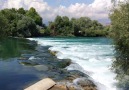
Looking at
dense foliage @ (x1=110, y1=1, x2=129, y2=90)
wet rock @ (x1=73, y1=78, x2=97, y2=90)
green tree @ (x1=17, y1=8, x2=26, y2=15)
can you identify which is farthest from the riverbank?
green tree @ (x1=17, y1=8, x2=26, y2=15)

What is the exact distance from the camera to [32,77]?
74.6 ft

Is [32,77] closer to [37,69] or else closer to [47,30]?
[37,69]

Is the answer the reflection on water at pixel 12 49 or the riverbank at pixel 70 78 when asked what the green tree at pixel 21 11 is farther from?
the riverbank at pixel 70 78

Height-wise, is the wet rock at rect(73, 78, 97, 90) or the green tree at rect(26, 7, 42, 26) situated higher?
the green tree at rect(26, 7, 42, 26)

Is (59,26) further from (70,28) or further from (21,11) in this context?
(21,11)

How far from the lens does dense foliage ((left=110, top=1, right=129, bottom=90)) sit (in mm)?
16266

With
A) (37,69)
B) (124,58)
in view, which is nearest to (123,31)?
(124,58)

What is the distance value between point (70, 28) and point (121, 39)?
9949cm

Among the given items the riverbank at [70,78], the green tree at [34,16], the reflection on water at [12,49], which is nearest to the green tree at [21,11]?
the green tree at [34,16]

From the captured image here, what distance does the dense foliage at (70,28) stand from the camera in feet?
381

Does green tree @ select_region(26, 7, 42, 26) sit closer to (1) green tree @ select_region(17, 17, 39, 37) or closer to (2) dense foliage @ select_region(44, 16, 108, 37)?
(2) dense foliage @ select_region(44, 16, 108, 37)

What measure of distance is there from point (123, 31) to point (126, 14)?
1033 millimetres

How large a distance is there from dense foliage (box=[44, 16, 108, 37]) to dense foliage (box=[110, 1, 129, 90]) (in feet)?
314

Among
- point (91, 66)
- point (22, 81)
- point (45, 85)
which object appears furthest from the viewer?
point (91, 66)
